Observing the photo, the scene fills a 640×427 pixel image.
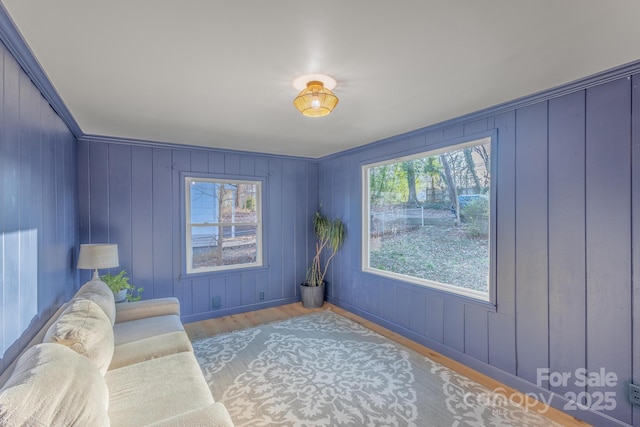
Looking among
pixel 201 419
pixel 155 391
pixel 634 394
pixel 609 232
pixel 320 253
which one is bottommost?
pixel 634 394

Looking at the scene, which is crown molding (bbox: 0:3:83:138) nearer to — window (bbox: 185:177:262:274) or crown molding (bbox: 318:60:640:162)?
window (bbox: 185:177:262:274)

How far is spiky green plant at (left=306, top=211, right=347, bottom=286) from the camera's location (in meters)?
4.55

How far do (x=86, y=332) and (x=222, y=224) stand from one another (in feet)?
9.15

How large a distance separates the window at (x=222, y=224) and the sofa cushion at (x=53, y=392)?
290 centimetres

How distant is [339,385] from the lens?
2.54m

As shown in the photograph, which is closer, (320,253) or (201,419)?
(201,419)

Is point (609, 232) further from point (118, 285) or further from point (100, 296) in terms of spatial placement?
point (118, 285)

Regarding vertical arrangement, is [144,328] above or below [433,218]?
below

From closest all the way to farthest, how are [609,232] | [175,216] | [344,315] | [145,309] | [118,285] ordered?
[609,232]
[145,309]
[118,285]
[175,216]
[344,315]

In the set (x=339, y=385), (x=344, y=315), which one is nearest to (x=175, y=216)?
(x=344, y=315)

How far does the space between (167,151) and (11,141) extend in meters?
2.42

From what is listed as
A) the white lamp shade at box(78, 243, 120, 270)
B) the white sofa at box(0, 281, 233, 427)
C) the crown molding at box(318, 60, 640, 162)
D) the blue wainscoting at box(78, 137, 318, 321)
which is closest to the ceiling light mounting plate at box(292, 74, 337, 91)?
the crown molding at box(318, 60, 640, 162)

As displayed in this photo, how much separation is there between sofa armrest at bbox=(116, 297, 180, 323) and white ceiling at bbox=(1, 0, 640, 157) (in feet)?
5.76

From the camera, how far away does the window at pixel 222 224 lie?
4227 mm
